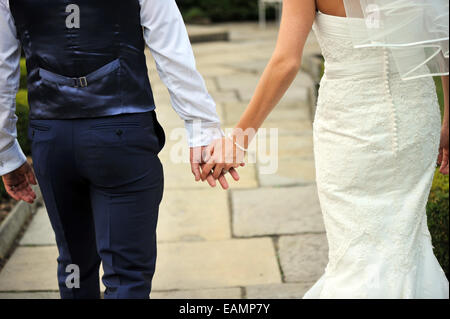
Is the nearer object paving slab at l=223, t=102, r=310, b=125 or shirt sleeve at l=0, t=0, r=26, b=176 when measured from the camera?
shirt sleeve at l=0, t=0, r=26, b=176

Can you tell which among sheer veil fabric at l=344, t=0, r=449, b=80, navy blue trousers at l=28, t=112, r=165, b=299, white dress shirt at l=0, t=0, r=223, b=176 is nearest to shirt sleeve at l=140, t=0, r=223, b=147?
white dress shirt at l=0, t=0, r=223, b=176

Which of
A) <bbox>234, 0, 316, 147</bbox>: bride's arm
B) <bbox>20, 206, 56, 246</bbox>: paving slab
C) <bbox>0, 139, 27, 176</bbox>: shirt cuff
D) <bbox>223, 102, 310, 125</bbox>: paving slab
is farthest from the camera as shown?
<bbox>223, 102, 310, 125</bbox>: paving slab

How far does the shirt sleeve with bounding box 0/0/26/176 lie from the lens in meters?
2.42

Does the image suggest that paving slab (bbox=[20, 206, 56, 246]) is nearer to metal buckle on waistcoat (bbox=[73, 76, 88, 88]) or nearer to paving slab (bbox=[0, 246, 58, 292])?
paving slab (bbox=[0, 246, 58, 292])

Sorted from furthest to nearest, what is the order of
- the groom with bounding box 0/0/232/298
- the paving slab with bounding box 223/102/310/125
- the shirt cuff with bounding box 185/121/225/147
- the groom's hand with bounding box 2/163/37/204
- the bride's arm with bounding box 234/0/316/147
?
the paving slab with bounding box 223/102/310/125 → the groom's hand with bounding box 2/163/37/204 → the shirt cuff with bounding box 185/121/225/147 → the groom with bounding box 0/0/232/298 → the bride's arm with bounding box 234/0/316/147

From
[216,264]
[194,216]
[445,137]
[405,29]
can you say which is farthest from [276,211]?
[405,29]

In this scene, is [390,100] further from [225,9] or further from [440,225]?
[225,9]

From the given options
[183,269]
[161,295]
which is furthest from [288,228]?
[161,295]

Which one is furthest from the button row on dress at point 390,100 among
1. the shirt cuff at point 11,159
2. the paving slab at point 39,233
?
the paving slab at point 39,233

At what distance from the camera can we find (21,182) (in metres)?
2.88

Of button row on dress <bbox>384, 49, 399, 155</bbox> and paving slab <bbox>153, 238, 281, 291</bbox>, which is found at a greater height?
button row on dress <bbox>384, 49, 399, 155</bbox>

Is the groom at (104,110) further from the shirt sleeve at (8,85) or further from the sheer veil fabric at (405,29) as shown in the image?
the sheer veil fabric at (405,29)

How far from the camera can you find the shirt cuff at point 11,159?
105 inches

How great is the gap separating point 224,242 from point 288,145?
8.00 ft
